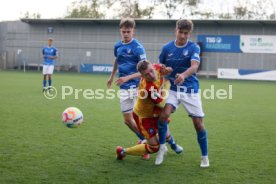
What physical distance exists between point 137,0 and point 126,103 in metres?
42.7

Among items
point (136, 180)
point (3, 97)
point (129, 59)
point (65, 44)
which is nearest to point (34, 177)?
point (136, 180)

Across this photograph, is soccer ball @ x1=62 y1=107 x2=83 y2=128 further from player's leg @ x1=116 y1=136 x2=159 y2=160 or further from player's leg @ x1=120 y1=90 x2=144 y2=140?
player's leg @ x1=116 y1=136 x2=159 y2=160

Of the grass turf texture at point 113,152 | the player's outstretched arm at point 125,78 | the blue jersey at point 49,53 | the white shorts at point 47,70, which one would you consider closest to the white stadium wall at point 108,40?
the blue jersey at point 49,53

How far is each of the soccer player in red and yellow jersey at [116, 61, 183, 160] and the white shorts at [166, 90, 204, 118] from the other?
0.11 metres

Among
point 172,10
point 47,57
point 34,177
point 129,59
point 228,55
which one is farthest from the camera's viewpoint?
point 172,10

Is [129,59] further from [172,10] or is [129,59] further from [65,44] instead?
Result: [172,10]

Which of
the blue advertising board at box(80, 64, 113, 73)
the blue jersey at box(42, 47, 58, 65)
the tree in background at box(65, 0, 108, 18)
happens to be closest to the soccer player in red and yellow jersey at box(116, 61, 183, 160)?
the blue jersey at box(42, 47, 58, 65)

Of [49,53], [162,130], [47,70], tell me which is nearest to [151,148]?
[162,130]

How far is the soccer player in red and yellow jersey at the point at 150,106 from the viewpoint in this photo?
5.00m

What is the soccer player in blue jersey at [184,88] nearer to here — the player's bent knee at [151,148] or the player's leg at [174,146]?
the player's bent knee at [151,148]

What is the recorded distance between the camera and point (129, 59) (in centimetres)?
564

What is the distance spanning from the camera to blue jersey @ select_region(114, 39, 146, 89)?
559 cm

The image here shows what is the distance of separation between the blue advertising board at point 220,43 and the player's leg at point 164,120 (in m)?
27.3

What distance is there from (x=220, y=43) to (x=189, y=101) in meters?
27.7
